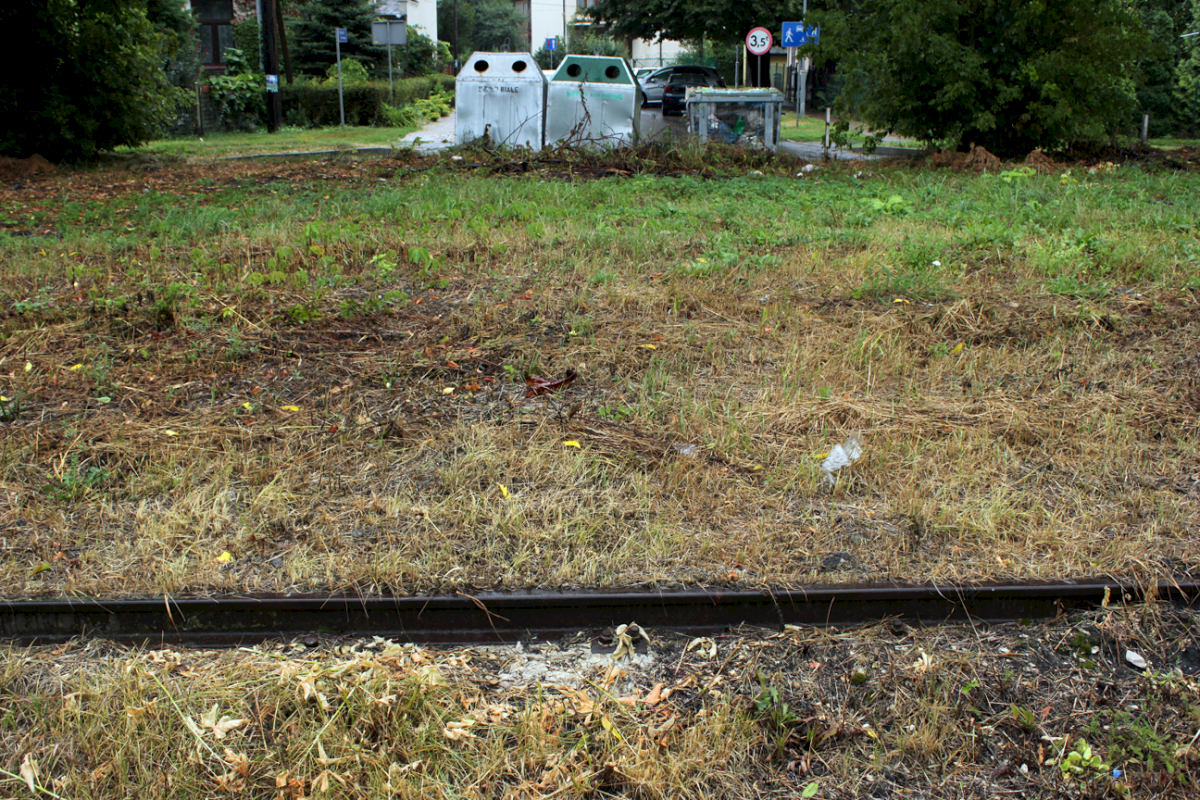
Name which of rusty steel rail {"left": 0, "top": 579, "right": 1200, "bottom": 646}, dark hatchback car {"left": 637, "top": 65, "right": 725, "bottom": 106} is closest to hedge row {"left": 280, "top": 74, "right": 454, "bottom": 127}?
dark hatchback car {"left": 637, "top": 65, "right": 725, "bottom": 106}

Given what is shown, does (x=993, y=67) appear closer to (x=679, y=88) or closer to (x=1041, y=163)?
(x=1041, y=163)

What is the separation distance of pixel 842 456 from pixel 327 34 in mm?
31777

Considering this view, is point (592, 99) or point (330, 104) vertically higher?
point (330, 104)

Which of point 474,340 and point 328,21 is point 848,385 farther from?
point 328,21

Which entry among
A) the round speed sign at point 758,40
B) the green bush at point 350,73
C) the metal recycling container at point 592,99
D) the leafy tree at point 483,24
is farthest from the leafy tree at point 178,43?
the leafy tree at point 483,24

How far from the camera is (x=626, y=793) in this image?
2.42 m

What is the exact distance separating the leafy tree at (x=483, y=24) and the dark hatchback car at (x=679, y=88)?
39410mm

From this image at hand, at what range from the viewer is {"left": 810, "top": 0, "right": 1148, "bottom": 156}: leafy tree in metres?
13.8

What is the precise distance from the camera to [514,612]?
3.10 meters

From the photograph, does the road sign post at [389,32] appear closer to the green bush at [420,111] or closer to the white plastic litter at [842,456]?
the green bush at [420,111]

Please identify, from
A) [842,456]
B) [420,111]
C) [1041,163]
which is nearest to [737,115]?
[1041,163]

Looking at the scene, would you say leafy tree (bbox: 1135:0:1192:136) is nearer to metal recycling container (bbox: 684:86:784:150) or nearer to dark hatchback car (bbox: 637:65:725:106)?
dark hatchback car (bbox: 637:65:725:106)

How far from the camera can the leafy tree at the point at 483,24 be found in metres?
64.7

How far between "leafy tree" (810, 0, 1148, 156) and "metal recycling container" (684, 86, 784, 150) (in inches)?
69.1
